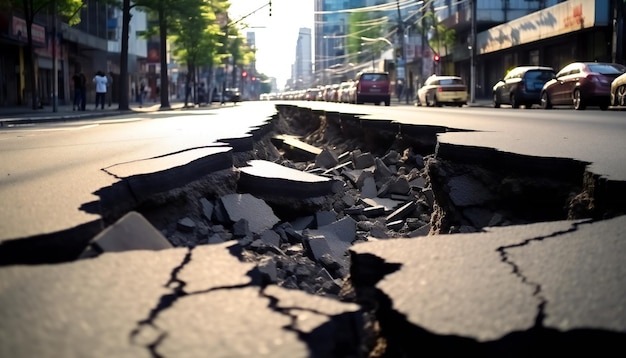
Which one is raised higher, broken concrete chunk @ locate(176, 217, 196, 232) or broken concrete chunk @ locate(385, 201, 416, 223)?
broken concrete chunk @ locate(176, 217, 196, 232)

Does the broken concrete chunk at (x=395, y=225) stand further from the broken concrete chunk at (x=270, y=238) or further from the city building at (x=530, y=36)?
the city building at (x=530, y=36)

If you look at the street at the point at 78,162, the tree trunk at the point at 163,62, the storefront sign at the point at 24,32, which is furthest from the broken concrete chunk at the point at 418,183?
the tree trunk at the point at 163,62

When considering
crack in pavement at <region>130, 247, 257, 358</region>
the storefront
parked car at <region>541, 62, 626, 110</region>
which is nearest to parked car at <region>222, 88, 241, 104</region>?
the storefront

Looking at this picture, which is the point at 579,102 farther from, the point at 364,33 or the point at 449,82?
the point at 364,33

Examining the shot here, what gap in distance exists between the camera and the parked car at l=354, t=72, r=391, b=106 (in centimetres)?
4050

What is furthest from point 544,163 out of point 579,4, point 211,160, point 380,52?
point 380,52

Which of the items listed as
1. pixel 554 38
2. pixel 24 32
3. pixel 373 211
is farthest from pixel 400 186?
pixel 554 38

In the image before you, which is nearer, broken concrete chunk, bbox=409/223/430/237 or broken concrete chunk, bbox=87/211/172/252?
broken concrete chunk, bbox=87/211/172/252

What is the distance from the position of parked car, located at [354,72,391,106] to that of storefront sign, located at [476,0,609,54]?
853 centimetres

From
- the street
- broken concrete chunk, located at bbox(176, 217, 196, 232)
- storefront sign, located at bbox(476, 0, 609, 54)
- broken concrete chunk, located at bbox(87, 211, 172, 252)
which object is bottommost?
broken concrete chunk, located at bbox(176, 217, 196, 232)

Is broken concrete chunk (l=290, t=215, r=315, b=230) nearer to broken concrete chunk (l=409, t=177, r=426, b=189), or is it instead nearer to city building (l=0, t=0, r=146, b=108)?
broken concrete chunk (l=409, t=177, r=426, b=189)

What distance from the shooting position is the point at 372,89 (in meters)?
40.6

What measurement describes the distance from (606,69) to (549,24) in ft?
58.7

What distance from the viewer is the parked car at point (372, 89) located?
40500 millimetres
